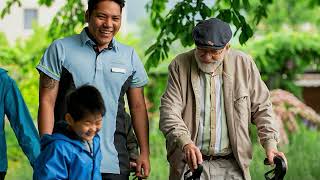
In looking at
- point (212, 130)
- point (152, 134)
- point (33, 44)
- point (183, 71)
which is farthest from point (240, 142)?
point (33, 44)

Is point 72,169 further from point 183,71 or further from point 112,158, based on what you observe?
point 183,71

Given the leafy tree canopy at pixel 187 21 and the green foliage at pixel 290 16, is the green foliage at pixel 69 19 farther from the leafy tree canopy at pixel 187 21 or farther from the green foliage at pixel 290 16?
the green foliage at pixel 290 16

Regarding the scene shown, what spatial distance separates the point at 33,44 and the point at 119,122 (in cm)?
1527

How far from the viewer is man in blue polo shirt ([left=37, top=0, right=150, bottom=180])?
14.0 feet

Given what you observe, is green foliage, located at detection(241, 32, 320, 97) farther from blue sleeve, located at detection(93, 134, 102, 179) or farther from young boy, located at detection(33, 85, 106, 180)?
young boy, located at detection(33, 85, 106, 180)

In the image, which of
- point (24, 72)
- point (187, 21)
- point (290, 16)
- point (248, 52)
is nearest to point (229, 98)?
point (187, 21)

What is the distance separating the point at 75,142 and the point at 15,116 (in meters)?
0.77

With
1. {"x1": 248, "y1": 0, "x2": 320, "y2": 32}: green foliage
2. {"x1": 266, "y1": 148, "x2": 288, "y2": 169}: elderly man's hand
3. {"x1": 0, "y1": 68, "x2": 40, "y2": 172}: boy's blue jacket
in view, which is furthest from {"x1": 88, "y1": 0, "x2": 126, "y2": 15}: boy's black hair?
{"x1": 248, "y1": 0, "x2": 320, "y2": 32}: green foliage

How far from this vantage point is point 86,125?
3.53 meters

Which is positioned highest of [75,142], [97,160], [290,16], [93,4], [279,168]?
[93,4]

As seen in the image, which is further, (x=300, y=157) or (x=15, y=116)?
(x=300, y=157)

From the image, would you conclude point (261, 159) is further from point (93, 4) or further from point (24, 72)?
point (93, 4)

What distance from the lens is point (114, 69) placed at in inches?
169

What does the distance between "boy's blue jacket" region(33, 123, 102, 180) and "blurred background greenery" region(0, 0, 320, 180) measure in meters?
3.03
